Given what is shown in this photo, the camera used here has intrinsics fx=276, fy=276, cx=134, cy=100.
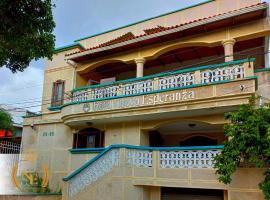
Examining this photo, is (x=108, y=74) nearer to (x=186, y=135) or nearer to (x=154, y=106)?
(x=186, y=135)

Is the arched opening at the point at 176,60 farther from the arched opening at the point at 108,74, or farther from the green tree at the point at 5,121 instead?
the green tree at the point at 5,121

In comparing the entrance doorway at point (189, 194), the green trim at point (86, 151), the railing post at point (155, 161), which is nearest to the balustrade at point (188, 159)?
the railing post at point (155, 161)

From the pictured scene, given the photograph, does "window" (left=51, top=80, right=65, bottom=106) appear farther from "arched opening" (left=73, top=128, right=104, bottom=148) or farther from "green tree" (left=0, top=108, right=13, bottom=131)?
"green tree" (left=0, top=108, right=13, bottom=131)

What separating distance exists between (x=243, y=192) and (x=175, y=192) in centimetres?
261

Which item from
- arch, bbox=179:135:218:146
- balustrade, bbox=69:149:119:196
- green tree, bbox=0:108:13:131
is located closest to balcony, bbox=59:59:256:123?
balustrade, bbox=69:149:119:196

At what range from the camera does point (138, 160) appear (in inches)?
365

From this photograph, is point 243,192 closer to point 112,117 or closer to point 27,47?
point 112,117

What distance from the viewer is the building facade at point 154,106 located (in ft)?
29.4

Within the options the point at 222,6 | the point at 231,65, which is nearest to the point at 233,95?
the point at 231,65

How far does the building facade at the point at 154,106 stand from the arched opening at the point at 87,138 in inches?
2.0

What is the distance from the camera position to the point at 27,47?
6.70m

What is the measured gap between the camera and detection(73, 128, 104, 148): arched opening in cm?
1308

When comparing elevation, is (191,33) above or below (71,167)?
above

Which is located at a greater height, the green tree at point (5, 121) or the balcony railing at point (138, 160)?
the green tree at point (5, 121)
